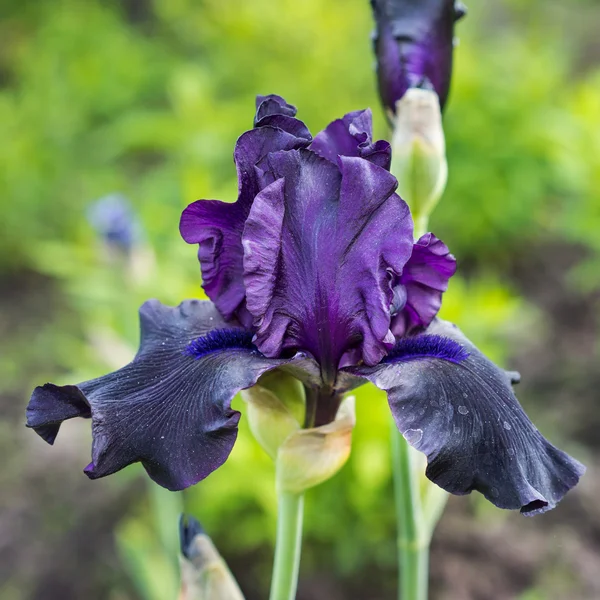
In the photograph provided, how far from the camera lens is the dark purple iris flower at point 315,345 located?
0.59 m

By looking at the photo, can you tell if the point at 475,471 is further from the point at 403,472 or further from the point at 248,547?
the point at 248,547

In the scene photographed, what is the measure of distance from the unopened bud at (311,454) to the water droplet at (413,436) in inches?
5.5

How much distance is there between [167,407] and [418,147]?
44 cm

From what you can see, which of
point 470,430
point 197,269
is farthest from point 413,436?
point 197,269

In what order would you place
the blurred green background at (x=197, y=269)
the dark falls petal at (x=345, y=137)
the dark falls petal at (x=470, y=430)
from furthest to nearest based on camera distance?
1. the blurred green background at (x=197, y=269)
2. the dark falls petal at (x=345, y=137)
3. the dark falls petal at (x=470, y=430)

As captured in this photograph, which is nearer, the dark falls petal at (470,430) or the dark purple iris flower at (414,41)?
the dark falls petal at (470,430)

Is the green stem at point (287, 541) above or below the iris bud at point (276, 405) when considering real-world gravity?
below

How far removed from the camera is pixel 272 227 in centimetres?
63

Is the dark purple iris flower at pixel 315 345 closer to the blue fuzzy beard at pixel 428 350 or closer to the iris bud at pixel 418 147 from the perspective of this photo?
the blue fuzzy beard at pixel 428 350

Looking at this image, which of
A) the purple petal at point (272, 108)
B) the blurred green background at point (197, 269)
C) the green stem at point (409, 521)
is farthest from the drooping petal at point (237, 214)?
the blurred green background at point (197, 269)

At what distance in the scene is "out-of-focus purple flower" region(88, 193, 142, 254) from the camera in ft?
6.31

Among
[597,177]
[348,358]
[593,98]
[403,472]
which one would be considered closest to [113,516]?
[403,472]

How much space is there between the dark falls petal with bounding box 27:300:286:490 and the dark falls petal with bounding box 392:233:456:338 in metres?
0.16

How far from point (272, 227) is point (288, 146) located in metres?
0.08
